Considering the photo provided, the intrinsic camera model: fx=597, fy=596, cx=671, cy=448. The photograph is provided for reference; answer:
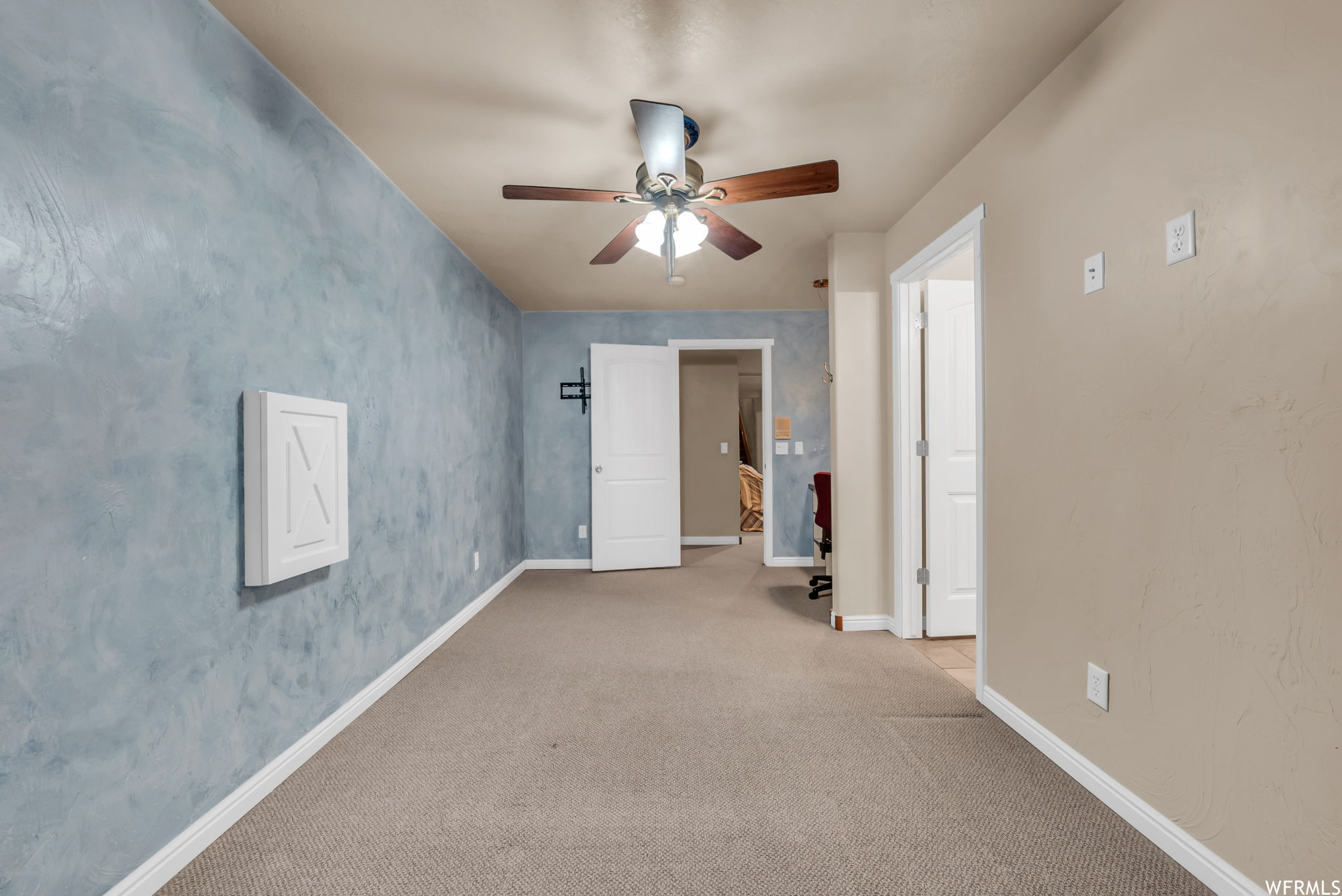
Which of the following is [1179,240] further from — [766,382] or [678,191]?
[766,382]

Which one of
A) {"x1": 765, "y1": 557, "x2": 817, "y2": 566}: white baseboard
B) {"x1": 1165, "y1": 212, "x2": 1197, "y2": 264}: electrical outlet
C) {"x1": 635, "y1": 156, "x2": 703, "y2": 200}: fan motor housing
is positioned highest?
{"x1": 635, "y1": 156, "x2": 703, "y2": 200}: fan motor housing

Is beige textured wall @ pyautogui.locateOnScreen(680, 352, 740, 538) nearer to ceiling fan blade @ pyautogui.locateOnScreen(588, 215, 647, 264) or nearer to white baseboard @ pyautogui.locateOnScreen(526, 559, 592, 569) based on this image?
white baseboard @ pyautogui.locateOnScreen(526, 559, 592, 569)

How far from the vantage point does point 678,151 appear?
6.20 ft

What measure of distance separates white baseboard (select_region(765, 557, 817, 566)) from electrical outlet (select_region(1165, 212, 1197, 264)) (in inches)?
163

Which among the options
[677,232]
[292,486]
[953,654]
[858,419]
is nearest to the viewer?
[292,486]

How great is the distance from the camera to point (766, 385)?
5.29 meters

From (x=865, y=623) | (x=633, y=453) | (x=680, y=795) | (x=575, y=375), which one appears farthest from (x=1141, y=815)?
(x=575, y=375)

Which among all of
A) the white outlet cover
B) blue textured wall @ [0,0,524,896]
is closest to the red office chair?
blue textured wall @ [0,0,524,896]

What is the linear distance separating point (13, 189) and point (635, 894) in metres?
1.97

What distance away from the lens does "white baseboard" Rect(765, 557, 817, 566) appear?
536cm

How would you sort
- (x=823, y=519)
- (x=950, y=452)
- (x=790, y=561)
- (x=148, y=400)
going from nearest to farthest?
(x=148, y=400), (x=950, y=452), (x=823, y=519), (x=790, y=561)

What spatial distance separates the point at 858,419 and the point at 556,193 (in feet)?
6.89

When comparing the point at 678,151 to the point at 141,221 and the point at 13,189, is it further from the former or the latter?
the point at 13,189

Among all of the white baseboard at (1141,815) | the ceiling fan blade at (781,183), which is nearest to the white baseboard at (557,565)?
the white baseboard at (1141,815)
